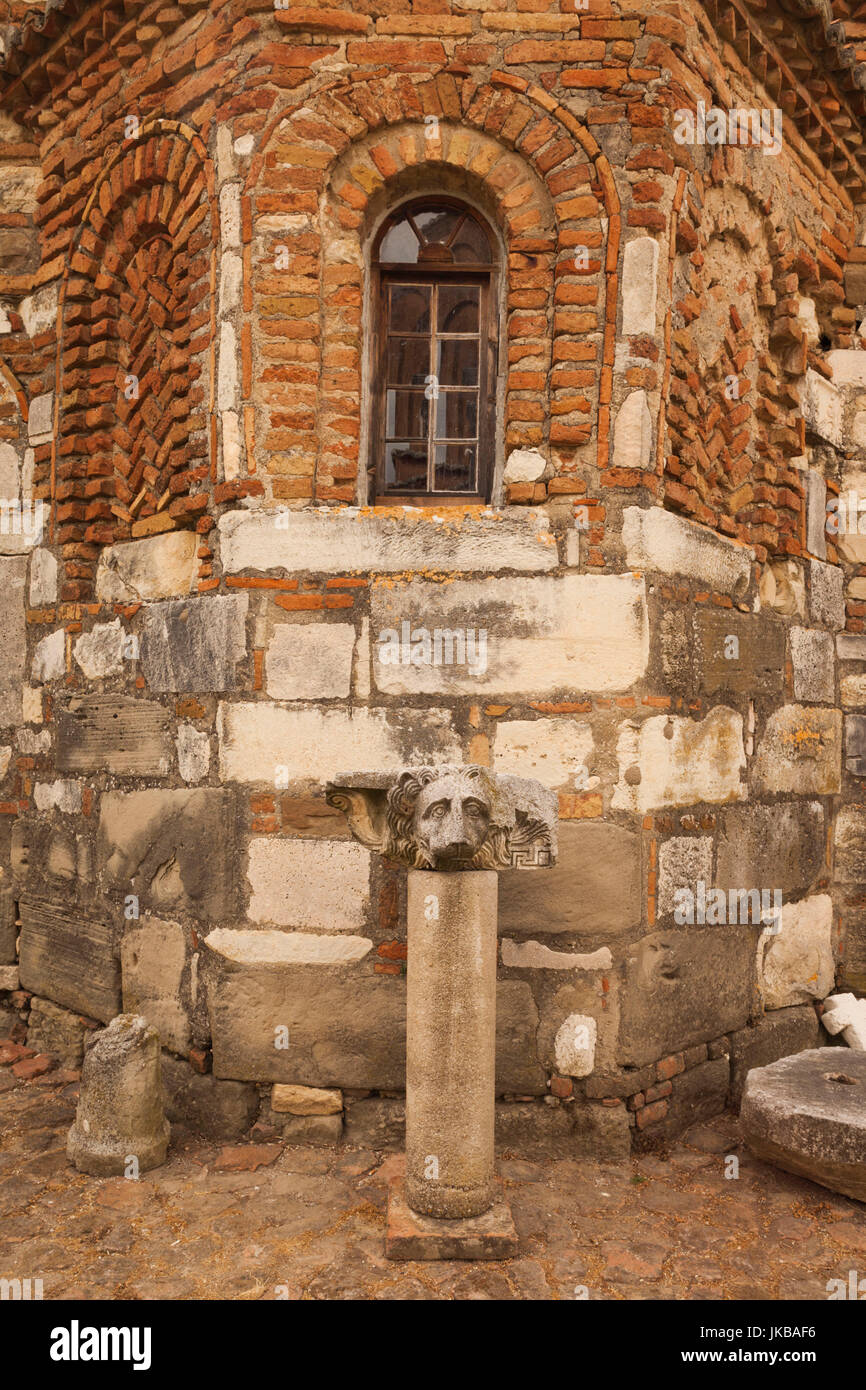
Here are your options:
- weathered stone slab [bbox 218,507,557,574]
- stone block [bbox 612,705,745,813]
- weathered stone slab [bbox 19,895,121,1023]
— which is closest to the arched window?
weathered stone slab [bbox 218,507,557,574]

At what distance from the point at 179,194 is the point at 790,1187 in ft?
15.3

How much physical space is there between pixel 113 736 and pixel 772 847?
307 centimetres

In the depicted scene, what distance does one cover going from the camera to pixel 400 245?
13.1ft

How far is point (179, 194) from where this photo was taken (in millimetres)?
4078

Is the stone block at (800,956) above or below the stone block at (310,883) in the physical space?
below

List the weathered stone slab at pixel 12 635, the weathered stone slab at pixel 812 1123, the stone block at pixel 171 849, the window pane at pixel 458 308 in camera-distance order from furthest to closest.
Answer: the weathered stone slab at pixel 12 635
the window pane at pixel 458 308
the stone block at pixel 171 849
the weathered stone slab at pixel 812 1123

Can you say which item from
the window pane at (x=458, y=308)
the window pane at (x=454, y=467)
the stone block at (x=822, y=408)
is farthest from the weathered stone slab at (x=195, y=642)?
the stone block at (x=822, y=408)

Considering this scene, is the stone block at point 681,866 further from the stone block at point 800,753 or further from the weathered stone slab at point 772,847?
the stone block at point 800,753

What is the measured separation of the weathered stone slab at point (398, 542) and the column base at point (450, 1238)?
7.37ft

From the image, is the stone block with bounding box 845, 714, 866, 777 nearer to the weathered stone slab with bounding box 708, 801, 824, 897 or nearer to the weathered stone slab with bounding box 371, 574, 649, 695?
the weathered stone slab with bounding box 708, 801, 824, 897

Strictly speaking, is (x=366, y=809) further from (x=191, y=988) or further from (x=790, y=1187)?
(x=790, y=1187)

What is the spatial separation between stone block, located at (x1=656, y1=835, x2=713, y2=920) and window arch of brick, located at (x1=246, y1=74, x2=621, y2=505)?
1595 millimetres

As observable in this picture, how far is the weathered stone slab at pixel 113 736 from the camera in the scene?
4.06 meters

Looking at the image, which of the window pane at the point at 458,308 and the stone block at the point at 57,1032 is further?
the stone block at the point at 57,1032
